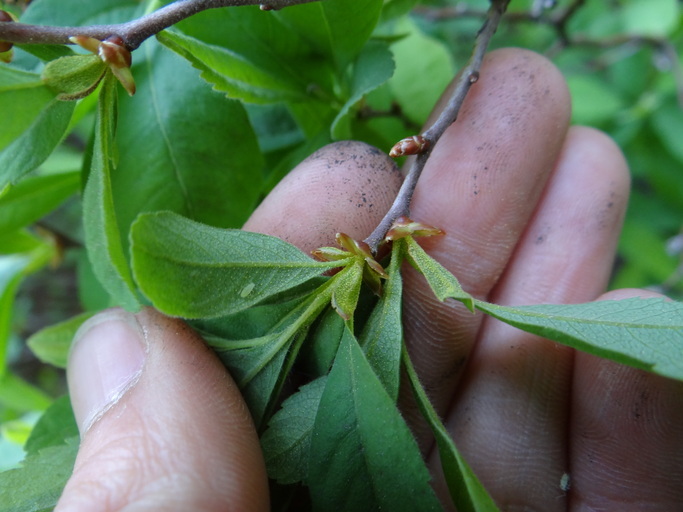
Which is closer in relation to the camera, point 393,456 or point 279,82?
point 393,456

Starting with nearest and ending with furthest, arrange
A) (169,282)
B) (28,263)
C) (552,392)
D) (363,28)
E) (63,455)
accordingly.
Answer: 1. (169,282)
2. (63,455)
3. (363,28)
4. (552,392)
5. (28,263)

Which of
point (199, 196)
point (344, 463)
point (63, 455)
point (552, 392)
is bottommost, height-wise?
point (552, 392)

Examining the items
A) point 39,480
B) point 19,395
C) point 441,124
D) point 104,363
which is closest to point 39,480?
point 39,480

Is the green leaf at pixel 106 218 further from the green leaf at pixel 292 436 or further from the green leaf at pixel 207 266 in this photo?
the green leaf at pixel 292 436

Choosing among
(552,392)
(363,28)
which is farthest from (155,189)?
(552,392)

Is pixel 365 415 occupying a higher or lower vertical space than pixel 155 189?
lower

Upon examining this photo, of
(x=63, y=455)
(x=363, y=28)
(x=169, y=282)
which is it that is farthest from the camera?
(x=363, y=28)

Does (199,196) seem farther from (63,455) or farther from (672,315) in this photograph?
(672,315)

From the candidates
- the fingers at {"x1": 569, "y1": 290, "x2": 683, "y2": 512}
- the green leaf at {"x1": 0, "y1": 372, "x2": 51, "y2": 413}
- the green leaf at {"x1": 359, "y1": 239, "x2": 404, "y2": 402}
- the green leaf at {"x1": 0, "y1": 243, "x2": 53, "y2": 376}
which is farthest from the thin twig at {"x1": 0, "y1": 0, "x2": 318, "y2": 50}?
the green leaf at {"x1": 0, "y1": 372, "x2": 51, "y2": 413}
